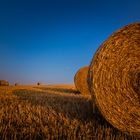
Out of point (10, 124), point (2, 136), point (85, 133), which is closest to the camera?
point (2, 136)

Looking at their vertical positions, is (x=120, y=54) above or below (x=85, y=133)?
above

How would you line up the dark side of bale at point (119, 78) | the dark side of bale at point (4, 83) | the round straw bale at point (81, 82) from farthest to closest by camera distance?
the dark side of bale at point (4, 83) < the round straw bale at point (81, 82) < the dark side of bale at point (119, 78)

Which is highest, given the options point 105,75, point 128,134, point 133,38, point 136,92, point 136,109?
point 133,38

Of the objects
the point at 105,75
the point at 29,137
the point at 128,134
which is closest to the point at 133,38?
the point at 105,75

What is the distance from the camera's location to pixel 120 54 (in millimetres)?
3793

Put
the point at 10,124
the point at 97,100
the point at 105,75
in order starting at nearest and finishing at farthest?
1. the point at 10,124
2. the point at 97,100
3. the point at 105,75

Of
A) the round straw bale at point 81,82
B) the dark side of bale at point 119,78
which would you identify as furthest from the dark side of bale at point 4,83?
the dark side of bale at point 119,78

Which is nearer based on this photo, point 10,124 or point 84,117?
point 10,124

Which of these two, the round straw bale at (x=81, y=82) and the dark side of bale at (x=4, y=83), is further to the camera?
the dark side of bale at (x=4, y=83)

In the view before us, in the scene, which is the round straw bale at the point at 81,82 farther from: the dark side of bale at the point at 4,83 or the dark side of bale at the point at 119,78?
the dark side of bale at the point at 4,83

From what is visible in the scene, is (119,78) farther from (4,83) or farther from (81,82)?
(4,83)

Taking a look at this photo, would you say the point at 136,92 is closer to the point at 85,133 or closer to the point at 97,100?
the point at 97,100

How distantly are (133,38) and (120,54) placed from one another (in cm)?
36

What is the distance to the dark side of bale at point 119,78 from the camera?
3.36 meters
